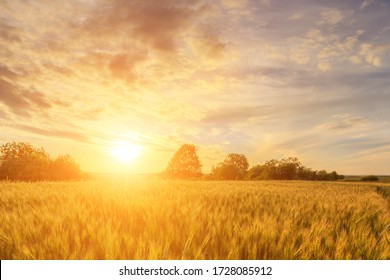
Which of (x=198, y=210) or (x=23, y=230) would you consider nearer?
(x=23, y=230)

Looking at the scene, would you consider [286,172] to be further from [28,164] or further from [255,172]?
[28,164]

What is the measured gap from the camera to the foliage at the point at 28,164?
101 feet

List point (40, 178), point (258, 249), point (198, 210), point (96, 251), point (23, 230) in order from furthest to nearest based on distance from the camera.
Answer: point (40, 178), point (198, 210), point (23, 230), point (258, 249), point (96, 251)

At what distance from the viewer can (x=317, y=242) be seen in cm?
289

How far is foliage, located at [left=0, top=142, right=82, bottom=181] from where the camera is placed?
30.8 meters

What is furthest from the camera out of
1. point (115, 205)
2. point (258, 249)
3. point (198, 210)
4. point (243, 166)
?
point (243, 166)

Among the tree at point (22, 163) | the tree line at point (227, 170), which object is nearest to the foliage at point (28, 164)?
the tree at point (22, 163)

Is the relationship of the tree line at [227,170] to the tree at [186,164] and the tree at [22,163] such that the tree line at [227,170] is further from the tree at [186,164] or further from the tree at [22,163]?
the tree at [22,163]

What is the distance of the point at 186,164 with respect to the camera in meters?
45.2

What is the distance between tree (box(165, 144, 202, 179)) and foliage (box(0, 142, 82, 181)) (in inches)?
618
